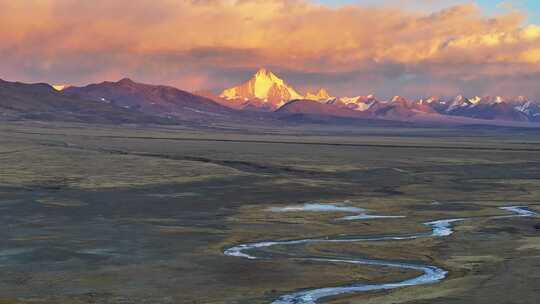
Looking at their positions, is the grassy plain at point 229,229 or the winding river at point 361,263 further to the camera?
the grassy plain at point 229,229

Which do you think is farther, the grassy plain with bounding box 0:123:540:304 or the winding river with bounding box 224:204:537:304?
the grassy plain with bounding box 0:123:540:304

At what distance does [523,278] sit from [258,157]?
329ft

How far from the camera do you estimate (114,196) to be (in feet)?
256

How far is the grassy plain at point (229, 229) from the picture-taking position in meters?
36.8

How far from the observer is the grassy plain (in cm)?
3684

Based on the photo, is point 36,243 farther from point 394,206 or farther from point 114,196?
point 394,206

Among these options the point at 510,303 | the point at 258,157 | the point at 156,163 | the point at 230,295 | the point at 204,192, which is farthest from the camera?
the point at 258,157

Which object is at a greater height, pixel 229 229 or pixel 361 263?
pixel 361 263

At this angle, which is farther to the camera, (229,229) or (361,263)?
(229,229)

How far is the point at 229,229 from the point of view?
57469 mm

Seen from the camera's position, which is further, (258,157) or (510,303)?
(258,157)

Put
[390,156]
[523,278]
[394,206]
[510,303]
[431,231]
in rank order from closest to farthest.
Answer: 1. [510,303]
2. [523,278]
3. [431,231]
4. [394,206]
5. [390,156]

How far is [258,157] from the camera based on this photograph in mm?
137750

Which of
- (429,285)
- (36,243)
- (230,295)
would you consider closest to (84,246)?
(36,243)
